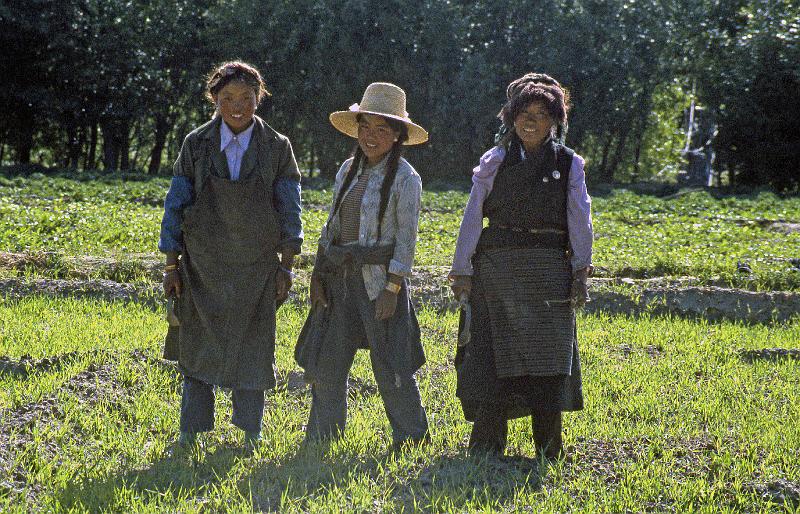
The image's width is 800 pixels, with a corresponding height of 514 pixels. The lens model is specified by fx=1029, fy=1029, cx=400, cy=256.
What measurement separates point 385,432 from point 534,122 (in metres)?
1.69

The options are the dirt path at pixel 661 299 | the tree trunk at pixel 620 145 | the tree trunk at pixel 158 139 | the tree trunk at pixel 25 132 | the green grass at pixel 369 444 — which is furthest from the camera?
the tree trunk at pixel 158 139

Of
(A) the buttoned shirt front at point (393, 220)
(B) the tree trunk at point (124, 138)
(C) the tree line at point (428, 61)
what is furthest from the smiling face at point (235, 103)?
(B) the tree trunk at point (124, 138)

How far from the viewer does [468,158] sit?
28.5m

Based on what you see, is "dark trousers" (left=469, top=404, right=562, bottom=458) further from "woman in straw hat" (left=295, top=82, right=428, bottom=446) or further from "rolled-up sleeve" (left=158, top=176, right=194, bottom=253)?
"rolled-up sleeve" (left=158, top=176, right=194, bottom=253)

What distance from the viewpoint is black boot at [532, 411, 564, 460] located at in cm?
456

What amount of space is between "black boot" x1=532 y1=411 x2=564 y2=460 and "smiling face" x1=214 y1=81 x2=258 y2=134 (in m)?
1.89

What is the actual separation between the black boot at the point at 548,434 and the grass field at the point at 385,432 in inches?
3.4

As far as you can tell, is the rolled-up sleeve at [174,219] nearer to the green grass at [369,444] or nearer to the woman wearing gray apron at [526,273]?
the green grass at [369,444]

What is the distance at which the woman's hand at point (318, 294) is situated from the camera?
15.6ft

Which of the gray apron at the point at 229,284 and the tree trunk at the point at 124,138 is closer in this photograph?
the gray apron at the point at 229,284

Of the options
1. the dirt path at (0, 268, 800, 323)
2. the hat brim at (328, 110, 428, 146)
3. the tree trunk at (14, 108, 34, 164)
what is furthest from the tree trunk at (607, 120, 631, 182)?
the hat brim at (328, 110, 428, 146)

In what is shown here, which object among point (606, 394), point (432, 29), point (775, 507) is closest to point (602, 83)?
point (432, 29)

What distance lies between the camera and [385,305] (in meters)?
4.59

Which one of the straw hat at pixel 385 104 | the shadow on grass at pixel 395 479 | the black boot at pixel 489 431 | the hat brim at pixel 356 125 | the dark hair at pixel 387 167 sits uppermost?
the straw hat at pixel 385 104
